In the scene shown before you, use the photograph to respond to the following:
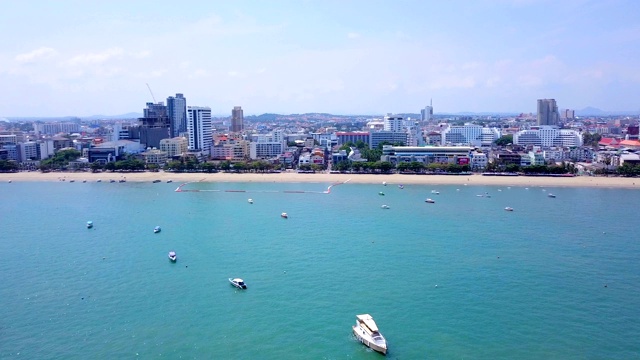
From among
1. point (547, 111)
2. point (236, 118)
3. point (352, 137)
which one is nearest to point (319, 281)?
point (352, 137)

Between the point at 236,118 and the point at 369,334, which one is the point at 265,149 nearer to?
the point at 236,118

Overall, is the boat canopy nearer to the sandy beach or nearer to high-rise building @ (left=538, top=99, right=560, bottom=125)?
the sandy beach

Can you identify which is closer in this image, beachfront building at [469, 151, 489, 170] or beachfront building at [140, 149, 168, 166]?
beachfront building at [469, 151, 489, 170]

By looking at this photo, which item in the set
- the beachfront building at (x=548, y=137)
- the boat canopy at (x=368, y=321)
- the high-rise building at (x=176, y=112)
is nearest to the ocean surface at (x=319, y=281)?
the boat canopy at (x=368, y=321)

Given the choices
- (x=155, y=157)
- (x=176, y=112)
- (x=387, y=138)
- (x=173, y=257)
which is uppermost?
(x=176, y=112)

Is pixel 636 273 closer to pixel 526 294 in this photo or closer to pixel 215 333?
pixel 526 294

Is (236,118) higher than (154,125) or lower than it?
higher

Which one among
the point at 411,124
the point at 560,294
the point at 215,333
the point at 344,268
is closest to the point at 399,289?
the point at 344,268

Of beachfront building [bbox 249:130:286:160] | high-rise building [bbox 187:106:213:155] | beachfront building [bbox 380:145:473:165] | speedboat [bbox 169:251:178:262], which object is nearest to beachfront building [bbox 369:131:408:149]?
beachfront building [bbox 249:130:286:160]
